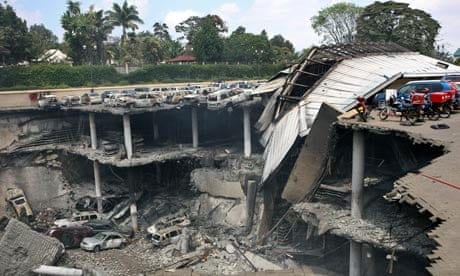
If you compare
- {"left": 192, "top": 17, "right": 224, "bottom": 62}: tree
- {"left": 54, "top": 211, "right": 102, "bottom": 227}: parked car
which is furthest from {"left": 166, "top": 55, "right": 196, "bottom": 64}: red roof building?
{"left": 54, "top": 211, "right": 102, "bottom": 227}: parked car

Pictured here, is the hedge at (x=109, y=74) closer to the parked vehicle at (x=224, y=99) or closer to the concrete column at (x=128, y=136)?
the concrete column at (x=128, y=136)

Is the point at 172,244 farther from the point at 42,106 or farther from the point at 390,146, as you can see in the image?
the point at 42,106

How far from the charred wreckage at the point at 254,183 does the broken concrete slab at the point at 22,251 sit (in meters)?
0.07

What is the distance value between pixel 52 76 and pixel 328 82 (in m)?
35.1

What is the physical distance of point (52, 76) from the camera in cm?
4775

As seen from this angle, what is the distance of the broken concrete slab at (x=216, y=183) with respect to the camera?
2848 cm

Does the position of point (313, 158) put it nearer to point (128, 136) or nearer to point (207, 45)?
point (128, 136)

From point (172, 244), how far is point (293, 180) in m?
10.2

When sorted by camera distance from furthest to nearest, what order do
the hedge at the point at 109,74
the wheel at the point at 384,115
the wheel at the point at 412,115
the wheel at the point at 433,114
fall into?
the hedge at the point at 109,74
the wheel at the point at 433,114
the wheel at the point at 384,115
the wheel at the point at 412,115

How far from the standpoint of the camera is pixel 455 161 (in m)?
13.1

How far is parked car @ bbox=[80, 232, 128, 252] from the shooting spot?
26.1m

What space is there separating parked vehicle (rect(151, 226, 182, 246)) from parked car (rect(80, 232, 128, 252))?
230 cm

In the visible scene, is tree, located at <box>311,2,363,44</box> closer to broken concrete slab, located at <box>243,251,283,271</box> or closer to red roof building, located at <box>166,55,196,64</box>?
red roof building, located at <box>166,55,196,64</box>

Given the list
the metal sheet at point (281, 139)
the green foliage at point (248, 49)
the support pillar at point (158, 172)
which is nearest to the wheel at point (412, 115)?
the metal sheet at point (281, 139)
